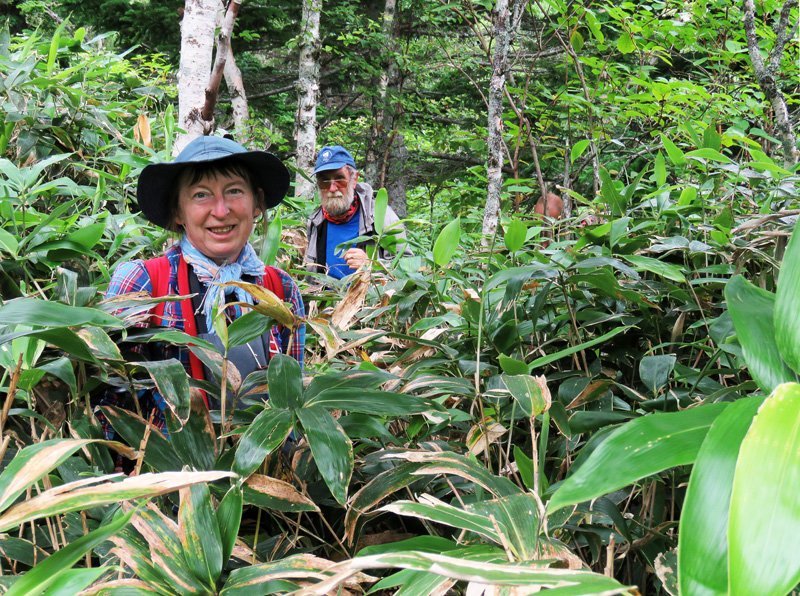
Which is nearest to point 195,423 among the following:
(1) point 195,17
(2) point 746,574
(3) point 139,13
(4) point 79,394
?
(4) point 79,394

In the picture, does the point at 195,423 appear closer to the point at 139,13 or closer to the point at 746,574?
the point at 746,574

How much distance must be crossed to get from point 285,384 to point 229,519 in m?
0.26

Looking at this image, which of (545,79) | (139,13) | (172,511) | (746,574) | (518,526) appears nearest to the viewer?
(746,574)

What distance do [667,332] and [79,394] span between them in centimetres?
149

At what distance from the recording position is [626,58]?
797cm

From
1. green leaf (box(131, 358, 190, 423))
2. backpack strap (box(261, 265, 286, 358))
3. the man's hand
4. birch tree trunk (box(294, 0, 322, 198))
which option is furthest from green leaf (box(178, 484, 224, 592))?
birch tree trunk (box(294, 0, 322, 198))

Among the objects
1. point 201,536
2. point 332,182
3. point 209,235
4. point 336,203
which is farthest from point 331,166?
point 201,536

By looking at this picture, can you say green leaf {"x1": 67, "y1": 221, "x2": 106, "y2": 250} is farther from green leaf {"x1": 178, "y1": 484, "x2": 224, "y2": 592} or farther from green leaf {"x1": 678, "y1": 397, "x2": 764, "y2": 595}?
green leaf {"x1": 678, "y1": 397, "x2": 764, "y2": 595}

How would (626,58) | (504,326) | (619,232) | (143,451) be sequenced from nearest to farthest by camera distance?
(143,451) < (504,326) < (619,232) < (626,58)

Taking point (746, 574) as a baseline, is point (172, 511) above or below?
below

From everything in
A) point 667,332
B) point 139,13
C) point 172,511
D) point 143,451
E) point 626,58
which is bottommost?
point 172,511

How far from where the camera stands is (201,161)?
2199 millimetres

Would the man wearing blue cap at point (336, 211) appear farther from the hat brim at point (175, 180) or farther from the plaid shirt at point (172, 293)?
the plaid shirt at point (172, 293)

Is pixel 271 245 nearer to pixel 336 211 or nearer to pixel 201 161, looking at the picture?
pixel 201 161
